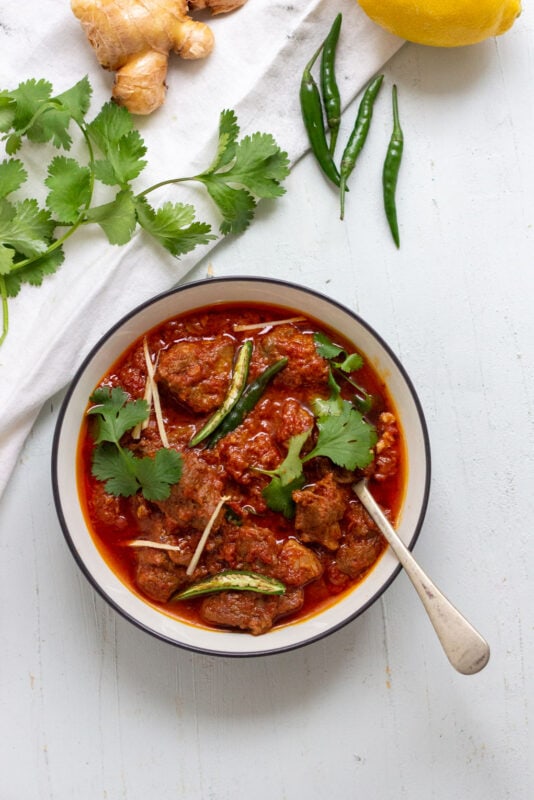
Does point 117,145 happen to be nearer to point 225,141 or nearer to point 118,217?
point 118,217

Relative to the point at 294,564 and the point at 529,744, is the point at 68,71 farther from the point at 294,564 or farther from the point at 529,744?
the point at 529,744

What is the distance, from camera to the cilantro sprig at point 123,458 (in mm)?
3189

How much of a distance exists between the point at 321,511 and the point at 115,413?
0.94 meters

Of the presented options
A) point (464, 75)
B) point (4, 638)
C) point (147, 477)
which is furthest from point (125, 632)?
point (464, 75)

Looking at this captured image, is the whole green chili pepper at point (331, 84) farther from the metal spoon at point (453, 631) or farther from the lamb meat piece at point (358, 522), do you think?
the metal spoon at point (453, 631)

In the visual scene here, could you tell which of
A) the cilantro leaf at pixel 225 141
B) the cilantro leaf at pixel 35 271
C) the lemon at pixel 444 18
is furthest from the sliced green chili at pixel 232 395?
the lemon at pixel 444 18

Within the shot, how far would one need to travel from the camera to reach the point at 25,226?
11.1ft

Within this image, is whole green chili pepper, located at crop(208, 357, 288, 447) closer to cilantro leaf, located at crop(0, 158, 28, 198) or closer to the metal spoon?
the metal spoon

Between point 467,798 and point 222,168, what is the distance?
3.14m

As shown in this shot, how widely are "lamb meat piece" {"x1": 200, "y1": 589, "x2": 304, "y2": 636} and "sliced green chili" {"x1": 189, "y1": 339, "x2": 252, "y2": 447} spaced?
0.67 meters

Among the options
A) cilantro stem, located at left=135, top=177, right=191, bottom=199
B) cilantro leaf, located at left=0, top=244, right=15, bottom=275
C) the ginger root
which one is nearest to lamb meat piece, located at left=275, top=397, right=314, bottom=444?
cilantro stem, located at left=135, top=177, right=191, bottom=199

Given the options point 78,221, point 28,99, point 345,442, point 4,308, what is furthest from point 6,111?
point 345,442

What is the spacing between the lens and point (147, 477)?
10.5 ft

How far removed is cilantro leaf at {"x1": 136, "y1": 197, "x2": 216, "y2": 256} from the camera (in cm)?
340
